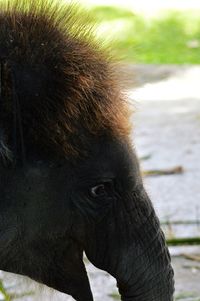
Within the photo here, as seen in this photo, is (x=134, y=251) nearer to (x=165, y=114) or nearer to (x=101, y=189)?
(x=101, y=189)

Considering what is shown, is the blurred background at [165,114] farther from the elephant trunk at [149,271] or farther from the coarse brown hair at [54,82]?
the elephant trunk at [149,271]

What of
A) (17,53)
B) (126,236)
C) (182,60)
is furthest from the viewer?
(182,60)

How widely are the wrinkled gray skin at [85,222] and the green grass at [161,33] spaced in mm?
6415

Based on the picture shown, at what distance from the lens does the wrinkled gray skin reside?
12.6 ft

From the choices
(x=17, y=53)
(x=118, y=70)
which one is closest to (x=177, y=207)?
(x=118, y=70)

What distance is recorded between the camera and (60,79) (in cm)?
380

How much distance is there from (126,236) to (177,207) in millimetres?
2737

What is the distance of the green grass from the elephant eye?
6437 millimetres

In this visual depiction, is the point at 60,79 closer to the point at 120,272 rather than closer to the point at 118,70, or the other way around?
the point at 118,70

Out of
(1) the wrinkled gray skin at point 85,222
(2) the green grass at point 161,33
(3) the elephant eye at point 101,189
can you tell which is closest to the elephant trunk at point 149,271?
(1) the wrinkled gray skin at point 85,222

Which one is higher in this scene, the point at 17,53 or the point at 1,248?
the point at 17,53

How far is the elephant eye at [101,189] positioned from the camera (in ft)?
12.9

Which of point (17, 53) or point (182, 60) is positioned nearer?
point (17, 53)

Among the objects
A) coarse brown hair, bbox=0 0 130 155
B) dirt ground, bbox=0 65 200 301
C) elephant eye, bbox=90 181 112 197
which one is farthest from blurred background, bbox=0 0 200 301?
elephant eye, bbox=90 181 112 197
